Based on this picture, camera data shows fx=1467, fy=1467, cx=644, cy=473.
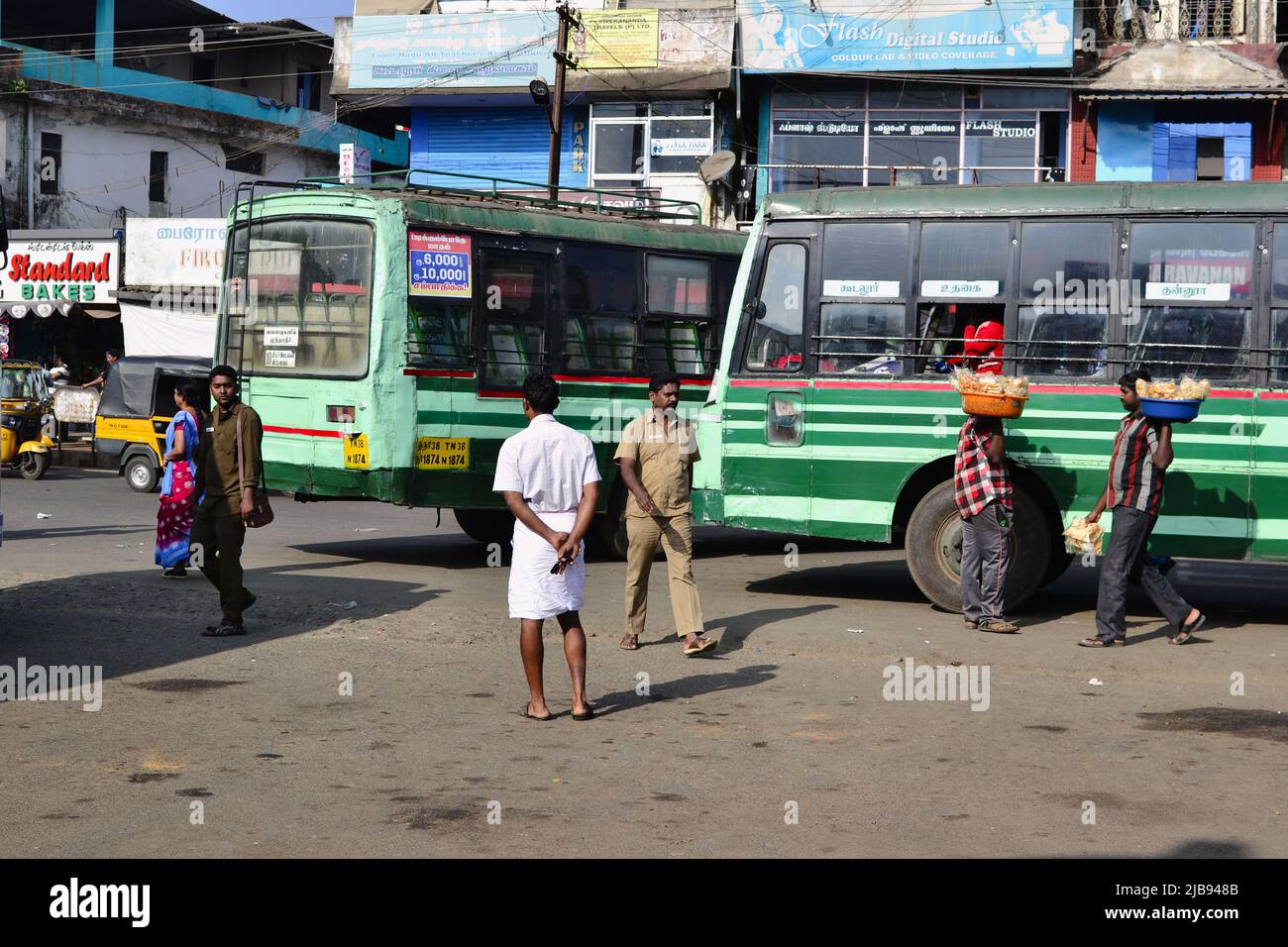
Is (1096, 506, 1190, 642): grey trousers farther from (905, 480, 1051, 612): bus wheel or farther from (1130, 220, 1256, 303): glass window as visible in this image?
(1130, 220, 1256, 303): glass window

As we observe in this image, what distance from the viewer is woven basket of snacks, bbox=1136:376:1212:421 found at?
971cm

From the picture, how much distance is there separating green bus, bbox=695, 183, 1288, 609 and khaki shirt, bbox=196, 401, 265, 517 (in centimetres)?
372

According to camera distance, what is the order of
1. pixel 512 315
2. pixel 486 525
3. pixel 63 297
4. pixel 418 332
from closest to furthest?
pixel 418 332 < pixel 512 315 < pixel 486 525 < pixel 63 297

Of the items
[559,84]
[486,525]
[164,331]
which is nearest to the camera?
[486,525]

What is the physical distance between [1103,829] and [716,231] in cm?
1080

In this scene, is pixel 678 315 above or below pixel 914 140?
below

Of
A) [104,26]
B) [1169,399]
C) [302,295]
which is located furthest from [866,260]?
[104,26]

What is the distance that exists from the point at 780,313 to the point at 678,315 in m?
3.57

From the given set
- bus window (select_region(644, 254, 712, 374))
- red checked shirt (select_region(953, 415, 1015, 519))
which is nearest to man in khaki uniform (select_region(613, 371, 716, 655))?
red checked shirt (select_region(953, 415, 1015, 519))

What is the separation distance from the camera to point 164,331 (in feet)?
101

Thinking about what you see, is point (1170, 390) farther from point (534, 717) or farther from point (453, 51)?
point (453, 51)

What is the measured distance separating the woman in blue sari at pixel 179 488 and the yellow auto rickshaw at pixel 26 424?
12255mm

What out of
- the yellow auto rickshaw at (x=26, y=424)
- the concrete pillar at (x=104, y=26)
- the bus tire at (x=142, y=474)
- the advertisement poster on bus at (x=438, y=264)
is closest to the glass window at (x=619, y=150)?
the yellow auto rickshaw at (x=26, y=424)

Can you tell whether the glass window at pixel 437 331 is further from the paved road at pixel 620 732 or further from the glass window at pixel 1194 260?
the glass window at pixel 1194 260
